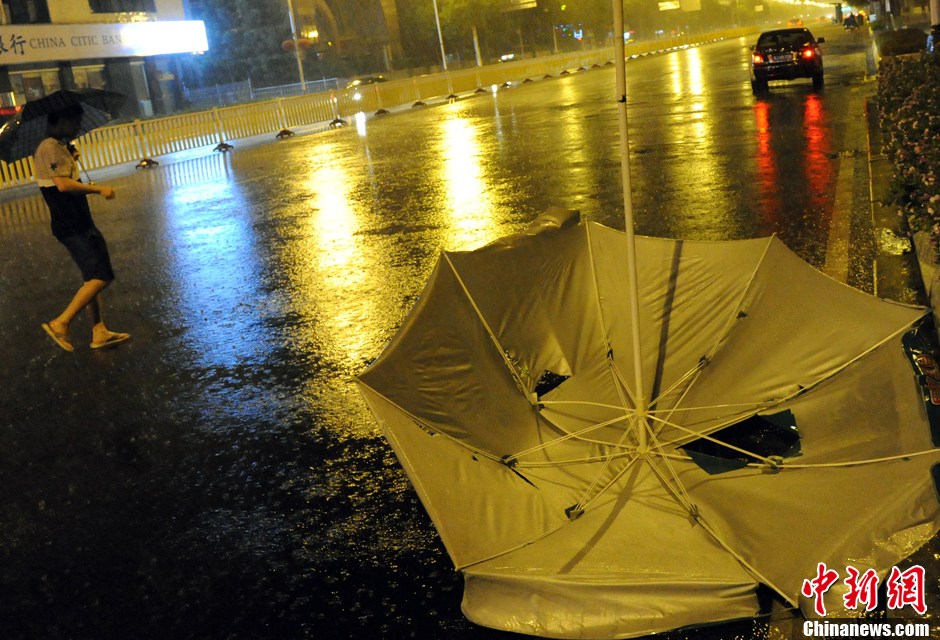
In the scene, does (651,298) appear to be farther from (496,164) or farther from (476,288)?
(496,164)

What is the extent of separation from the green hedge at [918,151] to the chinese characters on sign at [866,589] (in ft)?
11.5

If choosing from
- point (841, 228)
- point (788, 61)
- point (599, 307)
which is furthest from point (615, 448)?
point (788, 61)

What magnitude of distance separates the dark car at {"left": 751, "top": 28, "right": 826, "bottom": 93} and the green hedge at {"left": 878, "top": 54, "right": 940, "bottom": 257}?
13.5m

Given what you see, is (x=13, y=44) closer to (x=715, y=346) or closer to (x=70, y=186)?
(x=70, y=186)

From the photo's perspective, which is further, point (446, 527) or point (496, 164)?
point (496, 164)

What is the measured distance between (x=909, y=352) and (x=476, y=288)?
167cm

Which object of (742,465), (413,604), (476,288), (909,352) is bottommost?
(413,604)

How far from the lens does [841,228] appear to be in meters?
9.46

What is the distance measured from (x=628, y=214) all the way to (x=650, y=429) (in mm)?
827

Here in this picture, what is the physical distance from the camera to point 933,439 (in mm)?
3623

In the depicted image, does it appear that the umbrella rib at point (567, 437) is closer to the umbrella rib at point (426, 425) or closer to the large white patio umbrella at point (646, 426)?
the large white patio umbrella at point (646, 426)

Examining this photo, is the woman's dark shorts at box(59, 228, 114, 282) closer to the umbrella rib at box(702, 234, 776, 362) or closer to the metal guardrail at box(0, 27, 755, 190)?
the umbrella rib at box(702, 234, 776, 362)

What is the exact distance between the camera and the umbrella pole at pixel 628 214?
3.58m

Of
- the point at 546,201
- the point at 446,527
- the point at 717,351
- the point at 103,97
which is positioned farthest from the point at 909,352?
the point at 546,201
